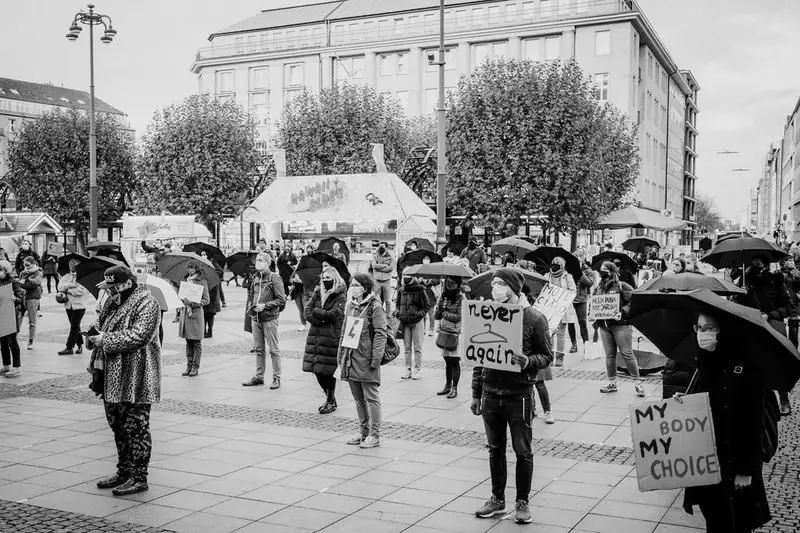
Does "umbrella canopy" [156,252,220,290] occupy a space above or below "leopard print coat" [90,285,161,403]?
above

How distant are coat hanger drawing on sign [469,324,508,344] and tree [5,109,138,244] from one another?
147 ft

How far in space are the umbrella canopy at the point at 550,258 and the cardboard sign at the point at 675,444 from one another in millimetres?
9168

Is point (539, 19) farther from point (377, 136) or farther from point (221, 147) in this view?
point (221, 147)

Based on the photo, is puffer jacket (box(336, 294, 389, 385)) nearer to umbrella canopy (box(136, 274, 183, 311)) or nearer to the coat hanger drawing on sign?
umbrella canopy (box(136, 274, 183, 311))

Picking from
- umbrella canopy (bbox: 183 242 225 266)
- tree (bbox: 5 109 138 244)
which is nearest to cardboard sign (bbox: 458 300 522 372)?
umbrella canopy (bbox: 183 242 225 266)

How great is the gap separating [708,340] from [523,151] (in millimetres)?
33642

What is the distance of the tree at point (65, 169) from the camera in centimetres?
4800

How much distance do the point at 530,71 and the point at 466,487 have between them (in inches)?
1396

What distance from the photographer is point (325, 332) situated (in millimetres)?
10102

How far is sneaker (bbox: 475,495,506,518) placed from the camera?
21.4ft

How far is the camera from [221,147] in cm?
4631

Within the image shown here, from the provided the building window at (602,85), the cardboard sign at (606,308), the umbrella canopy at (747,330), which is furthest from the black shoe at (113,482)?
the building window at (602,85)

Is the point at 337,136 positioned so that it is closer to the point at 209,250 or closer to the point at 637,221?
the point at 637,221

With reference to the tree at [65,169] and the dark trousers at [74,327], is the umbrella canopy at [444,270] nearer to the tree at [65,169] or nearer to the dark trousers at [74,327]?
the dark trousers at [74,327]
